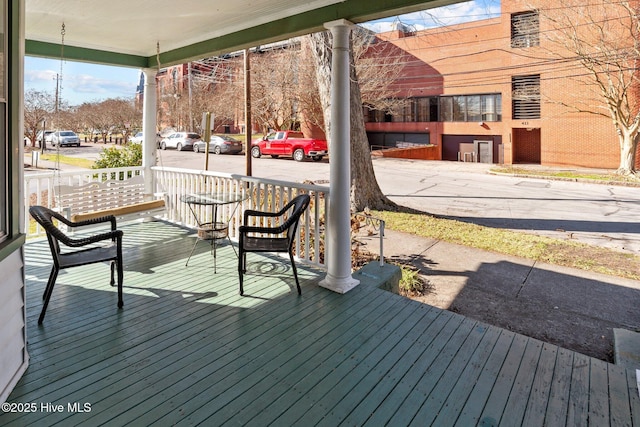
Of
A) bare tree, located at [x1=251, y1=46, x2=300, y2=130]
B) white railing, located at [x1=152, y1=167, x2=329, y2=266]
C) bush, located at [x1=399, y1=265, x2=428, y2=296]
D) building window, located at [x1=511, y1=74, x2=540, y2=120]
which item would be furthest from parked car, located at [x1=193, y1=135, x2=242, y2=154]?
bush, located at [x1=399, y1=265, x2=428, y2=296]

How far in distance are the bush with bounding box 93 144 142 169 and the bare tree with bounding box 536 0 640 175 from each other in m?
16.5

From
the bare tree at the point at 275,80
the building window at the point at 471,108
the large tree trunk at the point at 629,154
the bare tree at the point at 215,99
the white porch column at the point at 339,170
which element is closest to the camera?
the white porch column at the point at 339,170

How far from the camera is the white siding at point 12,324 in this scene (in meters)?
2.00

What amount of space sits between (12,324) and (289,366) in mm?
1542

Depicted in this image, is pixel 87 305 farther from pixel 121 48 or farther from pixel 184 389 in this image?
pixel 121 48

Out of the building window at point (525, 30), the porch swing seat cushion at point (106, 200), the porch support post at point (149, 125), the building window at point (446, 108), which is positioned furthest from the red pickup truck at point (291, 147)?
the porch swing seat cushion at point (106, 200)

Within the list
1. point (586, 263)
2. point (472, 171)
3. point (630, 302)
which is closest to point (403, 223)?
point (586, 263)

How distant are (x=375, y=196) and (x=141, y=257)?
17.7 feet

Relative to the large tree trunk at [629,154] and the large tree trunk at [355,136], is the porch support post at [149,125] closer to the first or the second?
the large tree trunk at [355,136]

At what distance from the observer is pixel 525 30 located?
1877 centimetres

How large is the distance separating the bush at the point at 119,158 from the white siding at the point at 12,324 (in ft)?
17.4

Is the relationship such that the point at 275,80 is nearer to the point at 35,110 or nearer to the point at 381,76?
the point at 381,76

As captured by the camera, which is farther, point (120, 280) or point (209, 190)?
point (209, 190)

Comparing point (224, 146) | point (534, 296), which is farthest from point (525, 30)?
point (534, 296)
